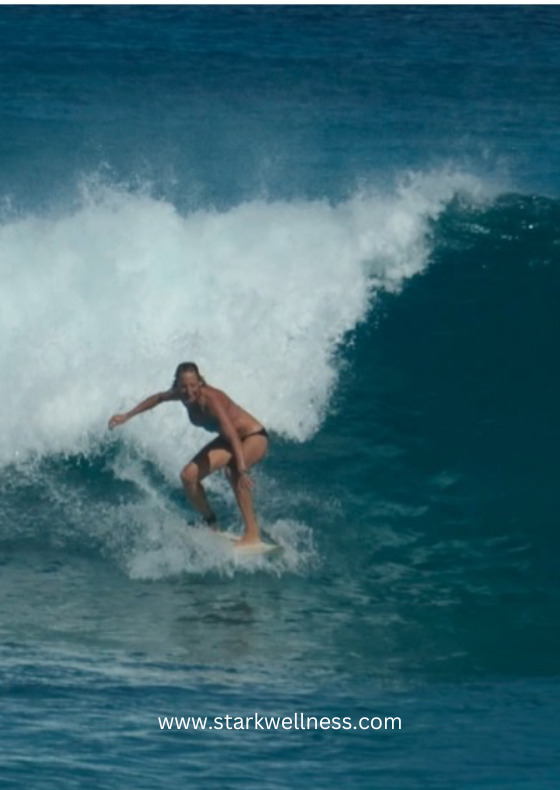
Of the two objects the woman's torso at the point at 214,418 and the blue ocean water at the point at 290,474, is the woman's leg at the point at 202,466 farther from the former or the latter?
the blue ocean water at the point at 290,474

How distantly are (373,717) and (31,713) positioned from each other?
5.25ft

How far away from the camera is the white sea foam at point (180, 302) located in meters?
12.7

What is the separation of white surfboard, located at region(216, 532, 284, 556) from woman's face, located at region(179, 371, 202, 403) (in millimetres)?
873

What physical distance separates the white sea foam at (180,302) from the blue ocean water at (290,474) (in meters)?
0.03

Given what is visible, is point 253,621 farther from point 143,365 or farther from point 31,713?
point 143,365

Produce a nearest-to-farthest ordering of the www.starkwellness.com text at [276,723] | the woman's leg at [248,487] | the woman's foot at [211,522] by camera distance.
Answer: the www.starkwellness.com text at [276,723]
the woman's leg at [248,487]
the woman's foot at [211,522]

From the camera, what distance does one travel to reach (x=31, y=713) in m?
7.65

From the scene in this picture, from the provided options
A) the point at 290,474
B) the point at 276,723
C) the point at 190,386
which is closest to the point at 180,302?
the point at 290,474

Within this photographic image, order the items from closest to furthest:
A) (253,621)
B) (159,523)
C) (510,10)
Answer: (253,621) < (159,523) < (510,10)

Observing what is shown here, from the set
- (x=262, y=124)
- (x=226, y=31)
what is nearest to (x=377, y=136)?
(x=262, y=124)

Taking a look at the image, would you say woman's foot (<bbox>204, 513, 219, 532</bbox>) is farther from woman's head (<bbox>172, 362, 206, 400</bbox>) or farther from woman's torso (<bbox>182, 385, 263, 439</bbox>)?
woman's head (<bbox>172, 362, 206, 400</bbox>)

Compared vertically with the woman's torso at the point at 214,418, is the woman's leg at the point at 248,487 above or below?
below

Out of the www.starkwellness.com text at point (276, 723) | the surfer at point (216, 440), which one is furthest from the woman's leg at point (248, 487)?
the www.starkwellness.com text at point (276, 723)

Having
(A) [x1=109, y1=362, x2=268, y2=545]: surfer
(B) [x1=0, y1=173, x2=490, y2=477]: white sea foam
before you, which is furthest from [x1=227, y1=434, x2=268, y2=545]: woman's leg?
(B) [x1=0, y1=173, x2=490, y2=477]: white sea foam
